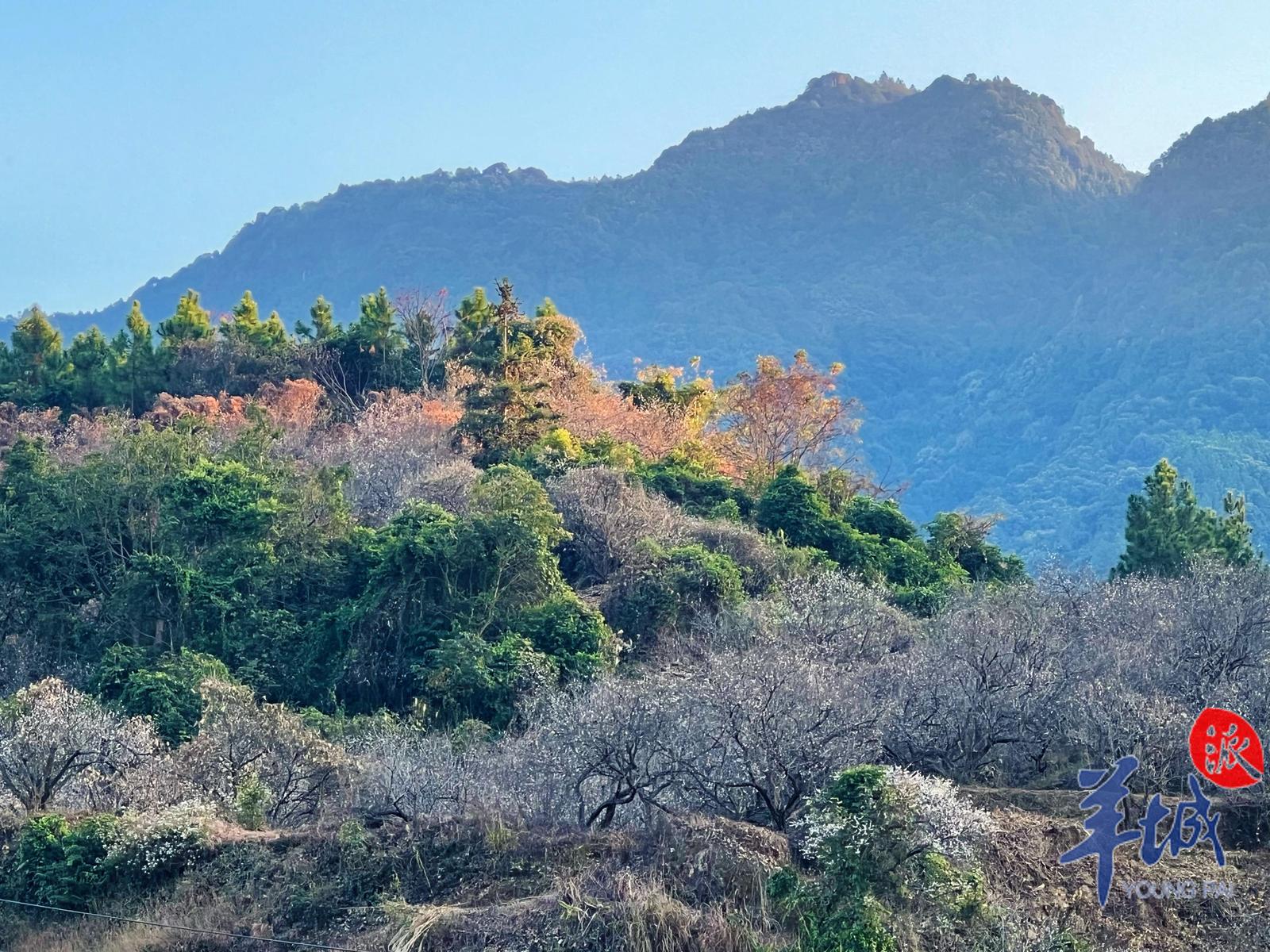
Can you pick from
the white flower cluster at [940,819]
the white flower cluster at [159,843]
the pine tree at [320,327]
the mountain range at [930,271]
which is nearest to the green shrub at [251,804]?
the white flower cluster at [159,843]

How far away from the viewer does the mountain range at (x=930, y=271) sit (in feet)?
213

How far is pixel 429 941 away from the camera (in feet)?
42.8

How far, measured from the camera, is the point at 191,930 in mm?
14398

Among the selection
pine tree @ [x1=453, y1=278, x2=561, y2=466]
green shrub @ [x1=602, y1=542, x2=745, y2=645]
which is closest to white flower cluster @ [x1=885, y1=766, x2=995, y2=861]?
green shrub @ [x1=602, y1=542, x2=745, y2=645]

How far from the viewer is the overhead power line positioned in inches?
538

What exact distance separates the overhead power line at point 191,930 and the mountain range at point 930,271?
41.9m

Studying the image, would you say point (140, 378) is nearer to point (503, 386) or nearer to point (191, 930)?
point (503, 386)

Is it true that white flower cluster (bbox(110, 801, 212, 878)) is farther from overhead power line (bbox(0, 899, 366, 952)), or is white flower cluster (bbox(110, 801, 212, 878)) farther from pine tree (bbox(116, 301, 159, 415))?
pine tree (bbox(116, 301, 159, 415))

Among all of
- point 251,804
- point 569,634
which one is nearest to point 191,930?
point 251,804

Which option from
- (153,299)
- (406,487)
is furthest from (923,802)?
(153,299)

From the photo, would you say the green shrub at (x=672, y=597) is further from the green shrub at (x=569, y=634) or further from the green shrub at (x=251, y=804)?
the green shrub at (x=251, y=804)

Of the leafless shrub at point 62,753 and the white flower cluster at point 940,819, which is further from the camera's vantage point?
the leafless shrub at point 62,753

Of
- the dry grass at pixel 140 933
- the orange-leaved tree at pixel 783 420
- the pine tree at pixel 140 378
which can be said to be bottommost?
the dry grass at pixel 140 933

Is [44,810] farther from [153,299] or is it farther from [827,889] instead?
[153,299]
